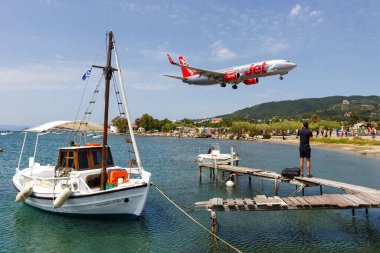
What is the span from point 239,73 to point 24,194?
27670mm

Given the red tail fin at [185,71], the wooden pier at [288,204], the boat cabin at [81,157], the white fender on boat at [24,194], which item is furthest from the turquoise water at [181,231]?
the red tail fin at [185,71]

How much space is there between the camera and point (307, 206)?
14.3m

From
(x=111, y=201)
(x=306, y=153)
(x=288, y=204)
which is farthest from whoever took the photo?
(x=306, y=153)

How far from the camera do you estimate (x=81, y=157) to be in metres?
18.9

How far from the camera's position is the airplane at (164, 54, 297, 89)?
35406 millimetres

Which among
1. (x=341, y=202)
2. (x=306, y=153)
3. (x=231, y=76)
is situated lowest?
(x=341, y=202)

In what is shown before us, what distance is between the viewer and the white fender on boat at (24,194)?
18203 mm

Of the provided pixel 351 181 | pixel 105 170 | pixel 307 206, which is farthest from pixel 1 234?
pixel 351 181

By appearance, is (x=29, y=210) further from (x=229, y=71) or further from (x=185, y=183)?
(x=229, y=71)

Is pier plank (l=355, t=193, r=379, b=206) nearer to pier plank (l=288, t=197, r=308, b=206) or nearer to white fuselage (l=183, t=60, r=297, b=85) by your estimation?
pier plank (l=288, t=197, r=308, b=206)

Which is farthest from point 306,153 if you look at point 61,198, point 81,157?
point 61,198

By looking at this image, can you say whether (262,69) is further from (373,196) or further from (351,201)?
(351,201)

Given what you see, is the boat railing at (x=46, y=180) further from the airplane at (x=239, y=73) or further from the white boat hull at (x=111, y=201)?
the airplane at (x=239, y=73)

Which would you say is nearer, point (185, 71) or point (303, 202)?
point (303, 202)
